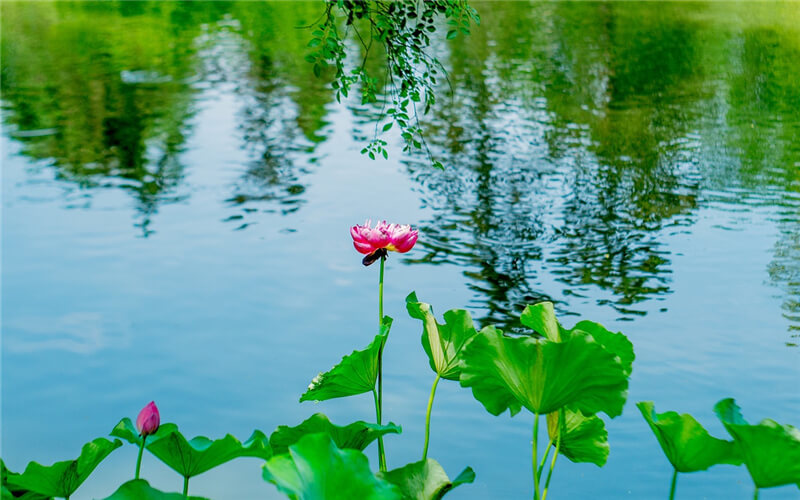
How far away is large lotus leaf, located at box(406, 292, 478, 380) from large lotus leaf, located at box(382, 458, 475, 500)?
0.80ft

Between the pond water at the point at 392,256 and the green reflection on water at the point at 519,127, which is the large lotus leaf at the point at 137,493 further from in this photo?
the green reflection on water at the point at 519,127

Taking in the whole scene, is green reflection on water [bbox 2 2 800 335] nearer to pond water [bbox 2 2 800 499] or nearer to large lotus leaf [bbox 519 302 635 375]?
pond water [bbox 2 2 800 499]

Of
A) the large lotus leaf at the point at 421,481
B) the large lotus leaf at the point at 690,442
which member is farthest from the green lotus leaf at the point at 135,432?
the large lotus leaf at the point at 690,442

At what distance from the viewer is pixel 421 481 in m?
1.47

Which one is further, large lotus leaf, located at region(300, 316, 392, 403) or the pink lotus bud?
large lotus leaf, located at region(300, 316, 392, 403)

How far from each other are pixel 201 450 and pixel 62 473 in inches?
9.8

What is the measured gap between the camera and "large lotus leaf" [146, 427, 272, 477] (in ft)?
4.56

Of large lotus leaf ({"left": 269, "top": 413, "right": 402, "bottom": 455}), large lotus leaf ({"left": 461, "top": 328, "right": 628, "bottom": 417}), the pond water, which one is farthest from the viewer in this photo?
the pond water

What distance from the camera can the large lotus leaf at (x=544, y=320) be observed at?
153 centimetres

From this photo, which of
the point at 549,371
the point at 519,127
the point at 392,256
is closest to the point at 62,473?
the point at 549,371

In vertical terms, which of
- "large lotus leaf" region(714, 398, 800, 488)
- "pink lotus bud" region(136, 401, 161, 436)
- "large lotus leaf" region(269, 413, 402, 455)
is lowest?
"large lotus leaf" region(269, 413, 402, 455)

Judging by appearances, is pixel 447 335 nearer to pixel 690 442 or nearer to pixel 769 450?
pixel 690 442

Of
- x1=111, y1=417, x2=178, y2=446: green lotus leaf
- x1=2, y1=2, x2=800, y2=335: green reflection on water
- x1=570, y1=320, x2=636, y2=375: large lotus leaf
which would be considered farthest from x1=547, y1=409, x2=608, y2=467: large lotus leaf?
x1=2, y1=2, x2=800, y2=335: green reflection on water

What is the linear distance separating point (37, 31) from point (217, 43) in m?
3.01
